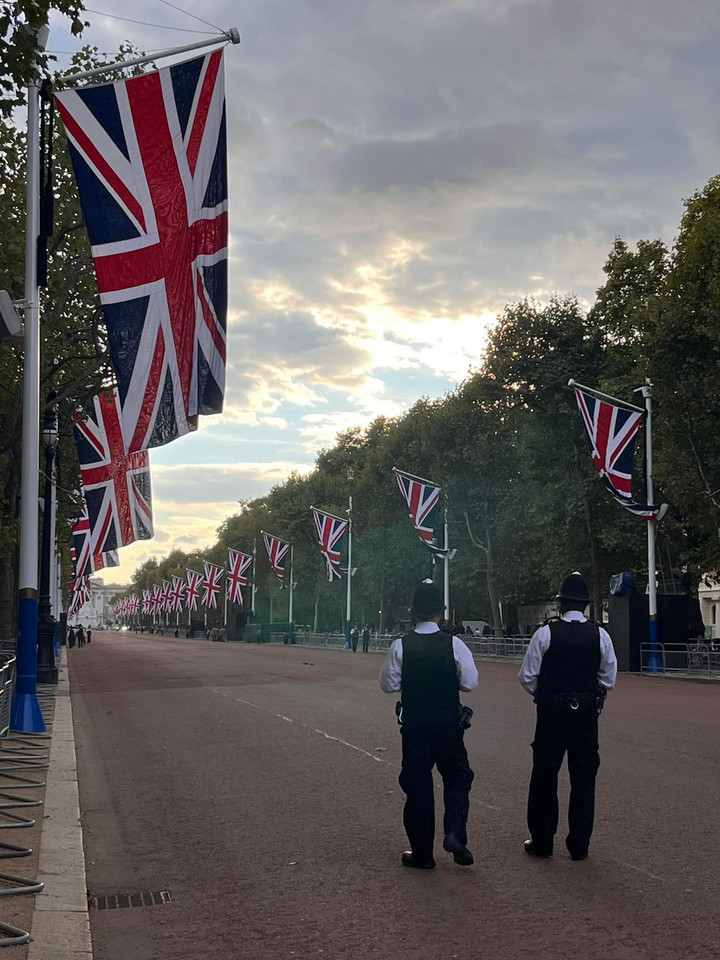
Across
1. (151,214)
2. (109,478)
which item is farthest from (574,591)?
(109,478)

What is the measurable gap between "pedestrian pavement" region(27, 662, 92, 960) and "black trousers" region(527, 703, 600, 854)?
292 centimetres

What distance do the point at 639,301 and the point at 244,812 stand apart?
44.8 meters

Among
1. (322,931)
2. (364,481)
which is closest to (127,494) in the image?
(322,931)

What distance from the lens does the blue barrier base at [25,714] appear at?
17109 millimetres

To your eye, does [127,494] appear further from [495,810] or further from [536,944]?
[536,944]

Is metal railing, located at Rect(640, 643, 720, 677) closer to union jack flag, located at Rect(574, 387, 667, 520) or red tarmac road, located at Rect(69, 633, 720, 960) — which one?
union jack flag, located at Rect(574, 387, 667, 520)

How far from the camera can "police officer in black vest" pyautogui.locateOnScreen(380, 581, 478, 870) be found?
24.9ft

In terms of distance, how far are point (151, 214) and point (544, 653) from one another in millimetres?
8518

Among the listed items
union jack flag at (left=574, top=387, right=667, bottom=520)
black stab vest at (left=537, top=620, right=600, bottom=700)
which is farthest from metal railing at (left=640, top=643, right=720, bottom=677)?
black stab vest at (left=537, top=620, right=600, bottom=700)

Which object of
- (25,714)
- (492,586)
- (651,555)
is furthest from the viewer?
(492,586)

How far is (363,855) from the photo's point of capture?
815 centimetres

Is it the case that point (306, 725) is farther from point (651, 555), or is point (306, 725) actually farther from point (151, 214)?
point (651, 555)

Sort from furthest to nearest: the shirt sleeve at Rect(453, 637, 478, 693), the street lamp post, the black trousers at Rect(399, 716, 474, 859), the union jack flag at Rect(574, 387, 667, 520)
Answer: the union jack flag at Rect(574, 387, 667, 520)
the street lamp post
the shirt sleeve at Rect(453, 637, 478, 693)
the black trousers at Rect(399, 716, 474, 859)

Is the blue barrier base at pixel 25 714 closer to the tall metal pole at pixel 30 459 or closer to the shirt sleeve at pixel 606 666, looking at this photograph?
the tall metal pole at pixel 30 459
